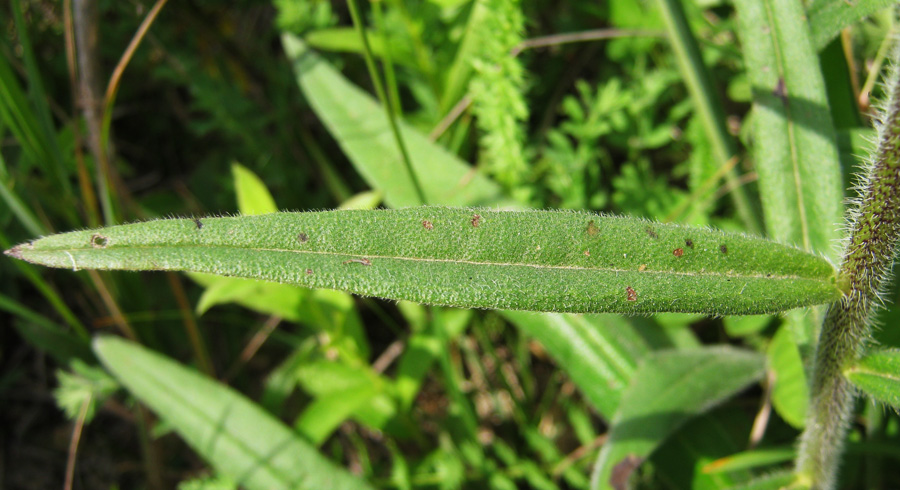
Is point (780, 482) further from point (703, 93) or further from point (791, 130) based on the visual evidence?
point (703, 93)

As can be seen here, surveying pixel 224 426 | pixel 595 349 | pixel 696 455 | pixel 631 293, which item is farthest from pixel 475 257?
pixel 224 426

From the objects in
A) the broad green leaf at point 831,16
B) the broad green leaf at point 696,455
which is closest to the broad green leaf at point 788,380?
the broad green leaf at point 696,455

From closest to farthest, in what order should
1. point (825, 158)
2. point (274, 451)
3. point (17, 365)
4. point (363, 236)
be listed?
point (363, 236), point (825, 158), point (274, 451), point (17, 365)

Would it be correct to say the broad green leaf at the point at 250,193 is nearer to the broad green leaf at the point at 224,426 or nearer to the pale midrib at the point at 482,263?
the broad green leaf at the point at 224,426

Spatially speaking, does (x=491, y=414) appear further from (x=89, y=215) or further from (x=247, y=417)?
(x=89, y=215)

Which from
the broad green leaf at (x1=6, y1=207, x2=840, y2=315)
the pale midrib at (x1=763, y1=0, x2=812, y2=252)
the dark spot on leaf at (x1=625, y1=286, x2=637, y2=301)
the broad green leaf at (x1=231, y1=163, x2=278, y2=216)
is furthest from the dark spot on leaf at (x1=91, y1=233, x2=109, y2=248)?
the pale midrib at (x1=763, y1=0, x2=812, y2=252)

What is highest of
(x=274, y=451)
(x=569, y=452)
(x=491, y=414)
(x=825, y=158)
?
(x=825, y=158)

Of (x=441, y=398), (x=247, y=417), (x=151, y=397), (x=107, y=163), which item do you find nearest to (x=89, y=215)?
(x=107, y=163)

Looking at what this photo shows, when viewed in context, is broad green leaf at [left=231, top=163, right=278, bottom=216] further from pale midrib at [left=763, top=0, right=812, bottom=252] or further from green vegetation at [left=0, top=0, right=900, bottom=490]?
pale midrib at [left=763, top=0, right=812, bottom=252]
